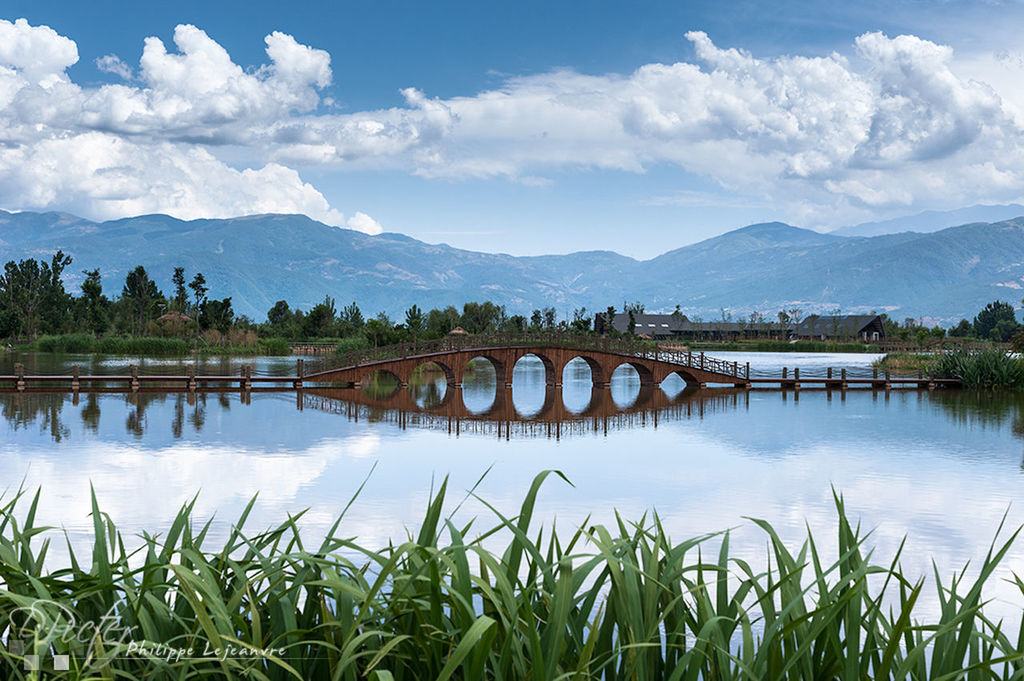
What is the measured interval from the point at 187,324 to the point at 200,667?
2631 inches

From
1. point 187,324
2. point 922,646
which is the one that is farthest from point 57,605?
point 187,324

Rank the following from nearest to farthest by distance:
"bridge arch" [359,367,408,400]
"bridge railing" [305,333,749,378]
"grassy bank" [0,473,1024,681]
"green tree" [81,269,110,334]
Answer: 1. "grassy bank" [0,473,1024,681]
2. "bridge arch" [359,367,408,400]
3. "bridge railing" [305,333,749,378]
4. "green tree" [81,269,110,334]

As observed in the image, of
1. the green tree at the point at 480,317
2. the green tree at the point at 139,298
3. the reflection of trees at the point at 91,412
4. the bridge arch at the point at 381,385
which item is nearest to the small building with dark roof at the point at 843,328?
the green tree at the point at 480,317

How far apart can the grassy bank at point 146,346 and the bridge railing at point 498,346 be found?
21370mm

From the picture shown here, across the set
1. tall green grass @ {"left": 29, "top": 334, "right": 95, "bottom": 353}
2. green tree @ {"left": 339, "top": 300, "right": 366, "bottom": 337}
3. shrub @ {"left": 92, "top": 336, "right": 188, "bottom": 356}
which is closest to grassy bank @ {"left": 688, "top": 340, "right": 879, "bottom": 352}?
green tree @ {"left": 339, "top": 300, "right": 366, "bottom": 337}

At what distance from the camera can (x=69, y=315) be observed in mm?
69938

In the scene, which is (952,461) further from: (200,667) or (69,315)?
(69,315)

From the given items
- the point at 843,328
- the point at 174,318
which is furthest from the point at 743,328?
the point at 174,318

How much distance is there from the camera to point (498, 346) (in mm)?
37500

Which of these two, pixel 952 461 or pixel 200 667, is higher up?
pixel 200 667

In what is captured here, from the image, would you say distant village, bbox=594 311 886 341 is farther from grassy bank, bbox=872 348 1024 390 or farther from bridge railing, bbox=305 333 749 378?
grassy bank, bbox=872 348 1024 390

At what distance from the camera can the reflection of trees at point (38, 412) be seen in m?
21.9

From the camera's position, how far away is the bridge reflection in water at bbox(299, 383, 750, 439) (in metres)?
25.6

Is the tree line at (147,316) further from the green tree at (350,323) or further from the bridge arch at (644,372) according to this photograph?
the bridge arch at (644,372)
